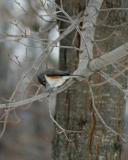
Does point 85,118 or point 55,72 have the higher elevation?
point 55,72

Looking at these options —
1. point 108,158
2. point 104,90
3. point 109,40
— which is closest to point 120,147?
point 108,158

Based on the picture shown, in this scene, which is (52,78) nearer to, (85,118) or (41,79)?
(41,79)

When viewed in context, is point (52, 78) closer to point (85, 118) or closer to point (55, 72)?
point (55, 72)

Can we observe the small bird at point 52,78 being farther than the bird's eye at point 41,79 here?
No

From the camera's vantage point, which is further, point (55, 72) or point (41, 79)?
point (41, 79)

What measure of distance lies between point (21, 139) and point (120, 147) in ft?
36.2

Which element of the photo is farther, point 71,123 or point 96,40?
point 71,123

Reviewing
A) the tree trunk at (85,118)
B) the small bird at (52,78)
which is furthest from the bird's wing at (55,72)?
the tree trunk at (85,118)

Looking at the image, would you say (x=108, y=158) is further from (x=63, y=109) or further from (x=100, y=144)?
(x=63, y=109)

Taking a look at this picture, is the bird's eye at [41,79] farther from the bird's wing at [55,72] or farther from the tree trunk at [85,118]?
the tree trunk at [85,118]

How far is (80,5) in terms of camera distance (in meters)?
4.89

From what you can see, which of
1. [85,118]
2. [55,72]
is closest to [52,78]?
[55,72]

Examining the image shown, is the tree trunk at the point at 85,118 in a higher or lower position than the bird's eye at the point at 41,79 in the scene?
lower

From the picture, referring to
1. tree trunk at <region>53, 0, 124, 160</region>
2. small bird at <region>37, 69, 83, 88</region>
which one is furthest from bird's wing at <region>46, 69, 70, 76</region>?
tree trunk at <region>53, 0, 124, 160</region>
